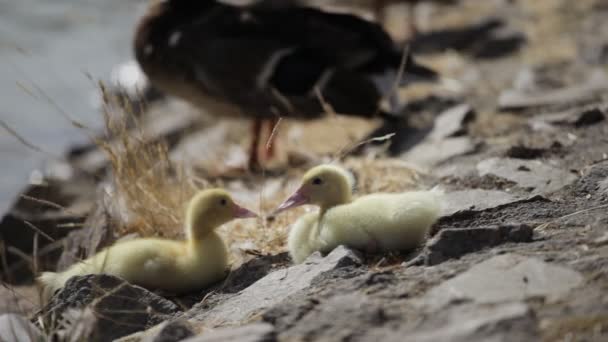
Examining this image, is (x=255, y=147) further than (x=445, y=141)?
Yes

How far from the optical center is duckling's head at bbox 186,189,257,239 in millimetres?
3514

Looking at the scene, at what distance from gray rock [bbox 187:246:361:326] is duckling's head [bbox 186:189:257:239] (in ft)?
1.26

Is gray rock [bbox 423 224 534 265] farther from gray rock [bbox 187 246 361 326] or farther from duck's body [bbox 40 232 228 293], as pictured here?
duck's body [bbox 40 232 228 293]

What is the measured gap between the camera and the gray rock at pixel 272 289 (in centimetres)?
298

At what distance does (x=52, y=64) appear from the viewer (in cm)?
1112

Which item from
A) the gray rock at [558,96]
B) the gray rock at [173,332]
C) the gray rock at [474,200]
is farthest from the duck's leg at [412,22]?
the gray rock at [173,332]

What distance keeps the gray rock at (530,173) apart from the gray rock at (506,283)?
41.7 inches

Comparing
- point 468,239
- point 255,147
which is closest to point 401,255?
point 468,239

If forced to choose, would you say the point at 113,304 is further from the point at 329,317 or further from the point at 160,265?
the point at 329,317

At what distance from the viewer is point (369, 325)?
8.03 ft

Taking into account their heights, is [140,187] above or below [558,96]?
above

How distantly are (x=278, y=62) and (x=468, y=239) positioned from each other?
3065mm

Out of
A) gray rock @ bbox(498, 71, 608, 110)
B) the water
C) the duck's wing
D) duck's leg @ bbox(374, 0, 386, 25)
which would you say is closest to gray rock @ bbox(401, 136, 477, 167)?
the duck's wing

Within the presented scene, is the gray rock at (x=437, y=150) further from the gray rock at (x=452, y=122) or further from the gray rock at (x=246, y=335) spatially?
the gray rock at (x=246, y=335)
